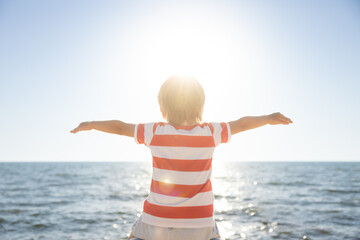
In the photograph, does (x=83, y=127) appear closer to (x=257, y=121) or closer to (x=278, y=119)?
(x=257, y=121)

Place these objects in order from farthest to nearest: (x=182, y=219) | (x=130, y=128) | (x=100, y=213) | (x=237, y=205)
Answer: (x=237, y=205)
(x=100, y=213)
(x=130, y=128)
(x=182, y=219)

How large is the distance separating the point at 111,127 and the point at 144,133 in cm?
28

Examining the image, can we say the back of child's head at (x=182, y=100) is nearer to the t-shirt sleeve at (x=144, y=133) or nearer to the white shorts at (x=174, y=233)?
the t-shirt sleeve at (x=144, y=133)

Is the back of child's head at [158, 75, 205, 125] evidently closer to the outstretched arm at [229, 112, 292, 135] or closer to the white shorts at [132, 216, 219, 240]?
the outstretched arm at [229, 112, 292, 135]

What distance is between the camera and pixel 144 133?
235cm

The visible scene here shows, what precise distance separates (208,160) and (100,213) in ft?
42.8

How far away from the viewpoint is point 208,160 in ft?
7.62

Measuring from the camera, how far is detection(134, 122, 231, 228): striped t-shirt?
2.23m

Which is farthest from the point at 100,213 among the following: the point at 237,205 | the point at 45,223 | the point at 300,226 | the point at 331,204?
the point at 331,204

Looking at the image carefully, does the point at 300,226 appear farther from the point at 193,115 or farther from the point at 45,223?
the point at 193,115

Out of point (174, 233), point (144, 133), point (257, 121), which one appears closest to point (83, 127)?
point (144, 133)

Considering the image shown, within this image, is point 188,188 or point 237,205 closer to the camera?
point 188,188

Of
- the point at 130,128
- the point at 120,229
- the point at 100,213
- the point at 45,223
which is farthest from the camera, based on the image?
the point at 100,213

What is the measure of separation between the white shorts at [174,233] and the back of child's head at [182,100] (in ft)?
2.67
